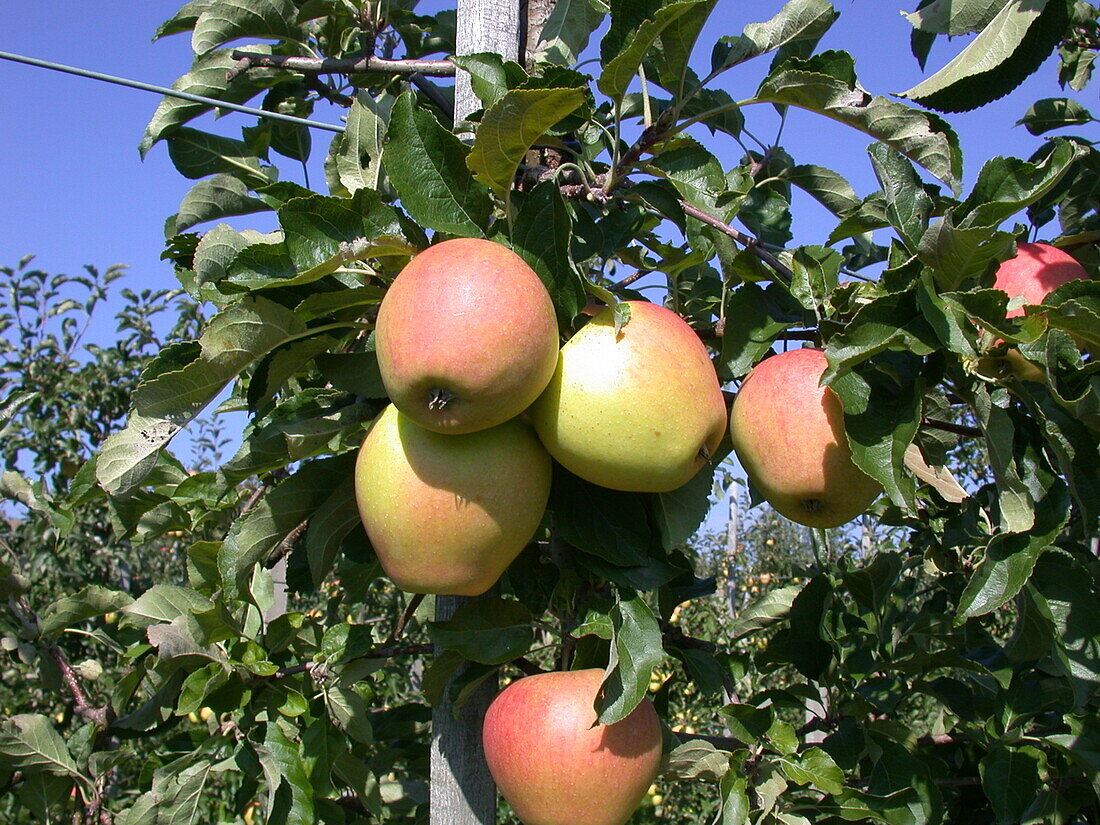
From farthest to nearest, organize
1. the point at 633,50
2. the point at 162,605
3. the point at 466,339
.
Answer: the point at 162,605 → the point at 633,50 → the point at 466,339

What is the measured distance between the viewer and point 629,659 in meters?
1.07

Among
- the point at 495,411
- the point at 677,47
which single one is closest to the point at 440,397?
the point at 495,411

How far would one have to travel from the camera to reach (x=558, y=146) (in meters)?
1.11

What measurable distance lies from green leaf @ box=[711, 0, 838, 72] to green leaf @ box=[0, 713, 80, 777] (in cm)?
186

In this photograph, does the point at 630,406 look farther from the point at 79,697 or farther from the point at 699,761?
the point at 79,697

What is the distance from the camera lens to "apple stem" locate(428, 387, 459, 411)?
3.03ft

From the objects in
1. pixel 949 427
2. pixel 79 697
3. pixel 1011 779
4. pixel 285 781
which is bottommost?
pixel 1011 779

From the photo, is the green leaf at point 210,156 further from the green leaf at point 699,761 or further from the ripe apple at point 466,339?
the green leaf at point 699,761

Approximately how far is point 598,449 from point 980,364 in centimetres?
48

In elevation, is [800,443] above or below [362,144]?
below

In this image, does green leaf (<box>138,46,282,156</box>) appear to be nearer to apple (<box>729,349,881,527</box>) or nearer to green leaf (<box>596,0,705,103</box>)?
green leaf (<box>596,0,705,103</box>)

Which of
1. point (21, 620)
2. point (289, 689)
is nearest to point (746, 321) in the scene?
point (289, 689)

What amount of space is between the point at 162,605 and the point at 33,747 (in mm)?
575

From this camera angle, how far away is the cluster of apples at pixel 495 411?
0.92m
